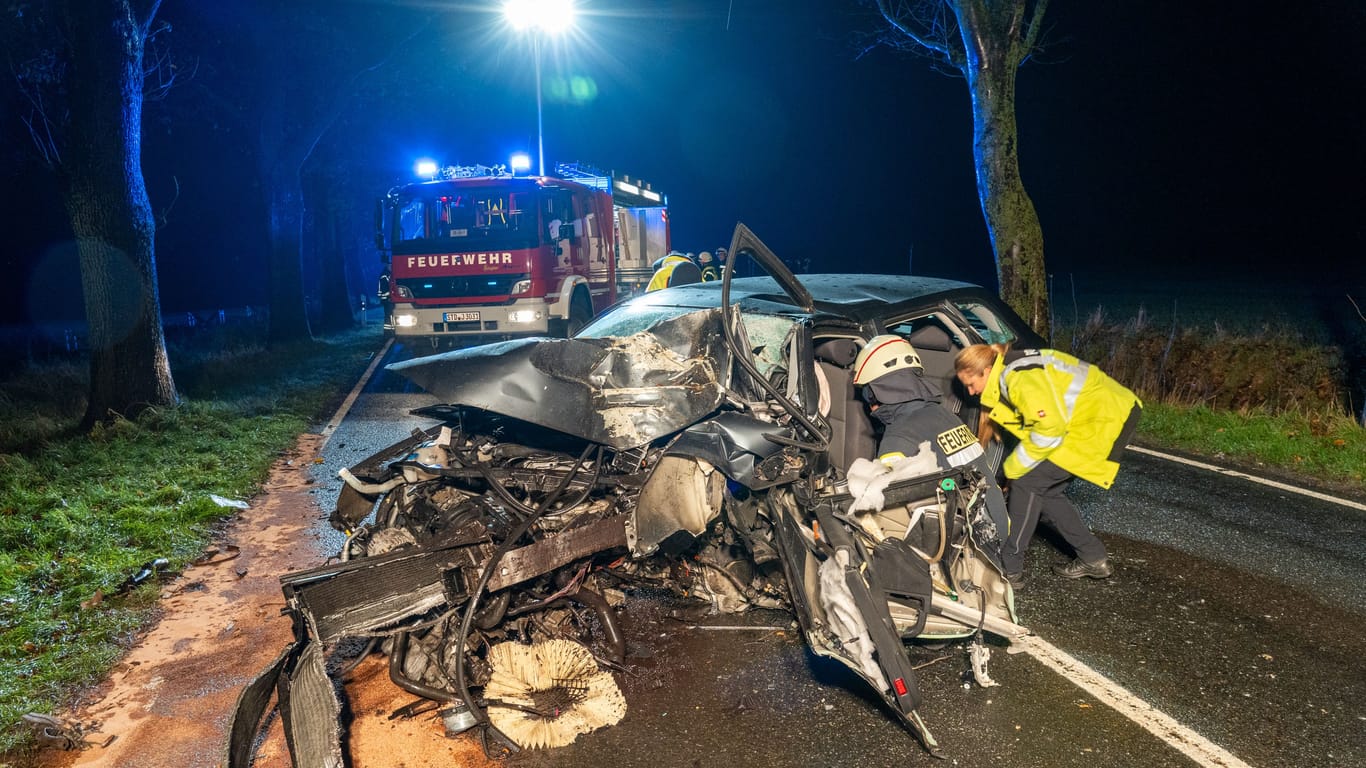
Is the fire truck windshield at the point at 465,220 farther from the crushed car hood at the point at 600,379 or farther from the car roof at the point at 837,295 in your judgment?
the crushed car hood at the point at 600,379

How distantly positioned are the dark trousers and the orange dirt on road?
9.72 ft

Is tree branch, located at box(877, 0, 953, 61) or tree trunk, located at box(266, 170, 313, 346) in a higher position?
tree branch, located at box(877, 0, 953, 61)

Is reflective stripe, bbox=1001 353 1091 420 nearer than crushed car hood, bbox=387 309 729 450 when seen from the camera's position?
No

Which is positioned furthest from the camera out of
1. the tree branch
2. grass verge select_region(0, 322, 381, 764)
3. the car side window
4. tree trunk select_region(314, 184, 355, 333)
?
tree trunk select_region(314, 184, 355, 333)

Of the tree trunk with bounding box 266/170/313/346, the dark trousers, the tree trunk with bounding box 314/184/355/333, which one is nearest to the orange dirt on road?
the dark trousers

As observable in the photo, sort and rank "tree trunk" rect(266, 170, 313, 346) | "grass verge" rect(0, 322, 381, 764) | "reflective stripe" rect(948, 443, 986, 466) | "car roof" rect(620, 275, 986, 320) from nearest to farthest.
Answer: "reflective stripe" rect(948, 443, 986, 466), "grass verge" rect(0, 322, 381, 764), "car roof" rect(620, 275, 986, 320), "tree trunk" rect(266, 170, 313, 346)

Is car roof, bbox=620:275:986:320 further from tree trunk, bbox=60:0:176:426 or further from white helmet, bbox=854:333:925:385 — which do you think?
tree trunk, bbox=60:0:176:426

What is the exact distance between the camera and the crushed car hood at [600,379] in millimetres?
3924

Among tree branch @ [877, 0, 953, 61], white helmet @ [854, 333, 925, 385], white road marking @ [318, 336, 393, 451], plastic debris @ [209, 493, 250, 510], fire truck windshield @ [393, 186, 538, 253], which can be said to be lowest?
plastic debris @ [209, 493, 250, 510]

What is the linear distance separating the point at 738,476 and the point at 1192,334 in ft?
27.2

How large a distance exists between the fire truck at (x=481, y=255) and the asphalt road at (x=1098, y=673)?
26.2ft

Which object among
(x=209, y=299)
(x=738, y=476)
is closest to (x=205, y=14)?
(x=209, y=299)

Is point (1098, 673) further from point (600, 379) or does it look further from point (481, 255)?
point (481, 255)

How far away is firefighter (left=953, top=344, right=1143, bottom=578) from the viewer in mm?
4453
